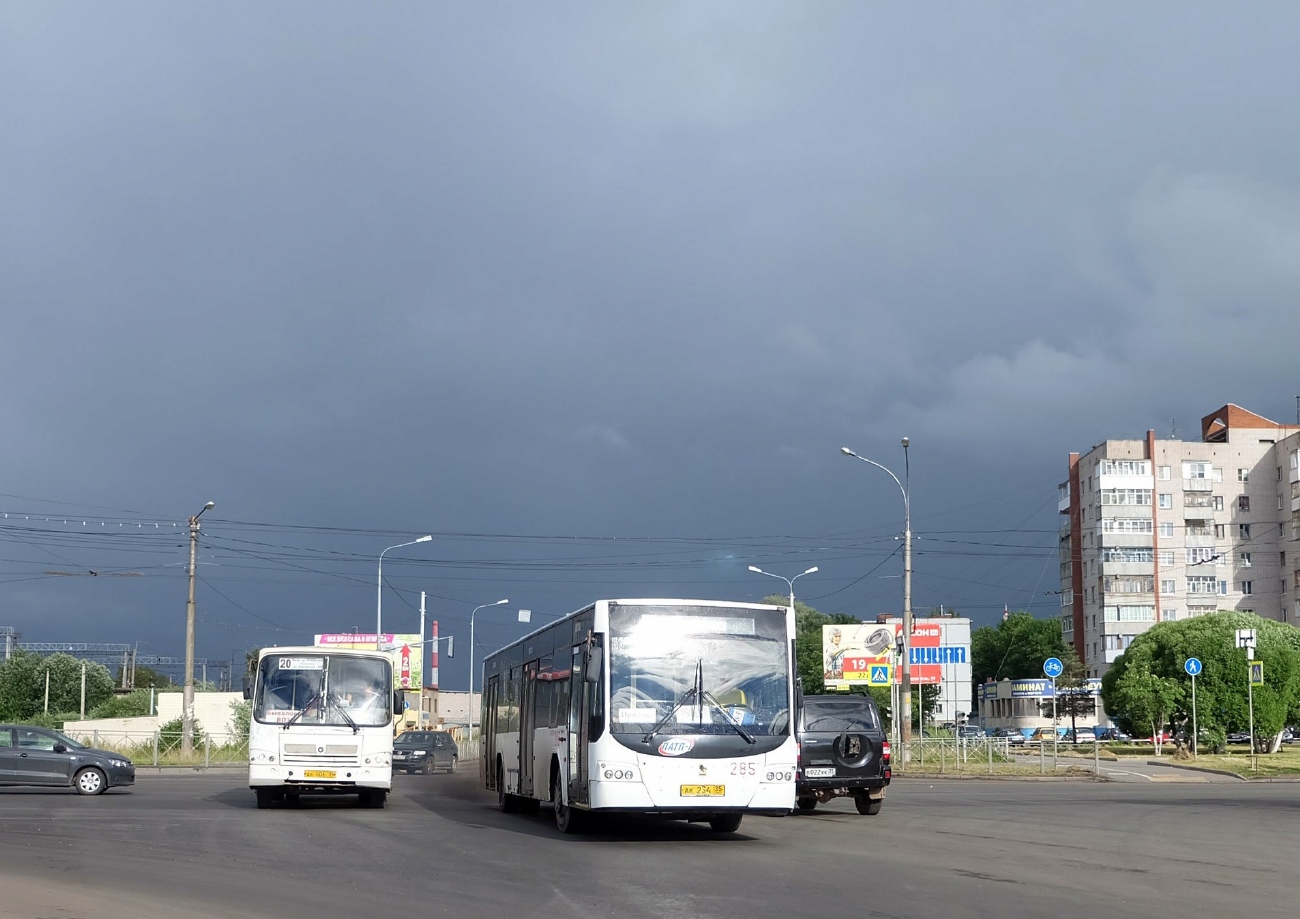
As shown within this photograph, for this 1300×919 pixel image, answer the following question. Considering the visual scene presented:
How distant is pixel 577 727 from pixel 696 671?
1791 mm

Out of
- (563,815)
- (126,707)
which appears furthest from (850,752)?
(126,707)

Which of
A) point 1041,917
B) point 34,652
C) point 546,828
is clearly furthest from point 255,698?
point 34,652

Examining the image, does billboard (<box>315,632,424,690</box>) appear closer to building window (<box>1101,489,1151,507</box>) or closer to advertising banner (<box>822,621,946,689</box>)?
advertising banner (<box>822,621,946,689</box>)

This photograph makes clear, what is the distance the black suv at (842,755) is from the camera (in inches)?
932

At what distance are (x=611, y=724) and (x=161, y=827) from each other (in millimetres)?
7226

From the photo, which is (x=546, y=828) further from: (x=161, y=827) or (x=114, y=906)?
(x=114, y=906)

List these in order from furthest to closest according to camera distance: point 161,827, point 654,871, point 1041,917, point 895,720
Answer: point 895,720 → point 161,827 → point 654,871 → point 1041,917

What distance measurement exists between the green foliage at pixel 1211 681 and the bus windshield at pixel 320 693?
133 feet

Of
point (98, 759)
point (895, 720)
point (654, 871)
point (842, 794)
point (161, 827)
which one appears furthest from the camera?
point (895, 720)

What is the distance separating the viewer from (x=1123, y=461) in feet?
370

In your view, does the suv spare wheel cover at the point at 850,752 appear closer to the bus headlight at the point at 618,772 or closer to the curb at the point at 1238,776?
the bus headlight at the point at 618,772

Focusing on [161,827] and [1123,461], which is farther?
[1123,461]

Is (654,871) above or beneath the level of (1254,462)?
beneath

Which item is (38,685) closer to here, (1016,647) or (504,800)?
(1016,647)
